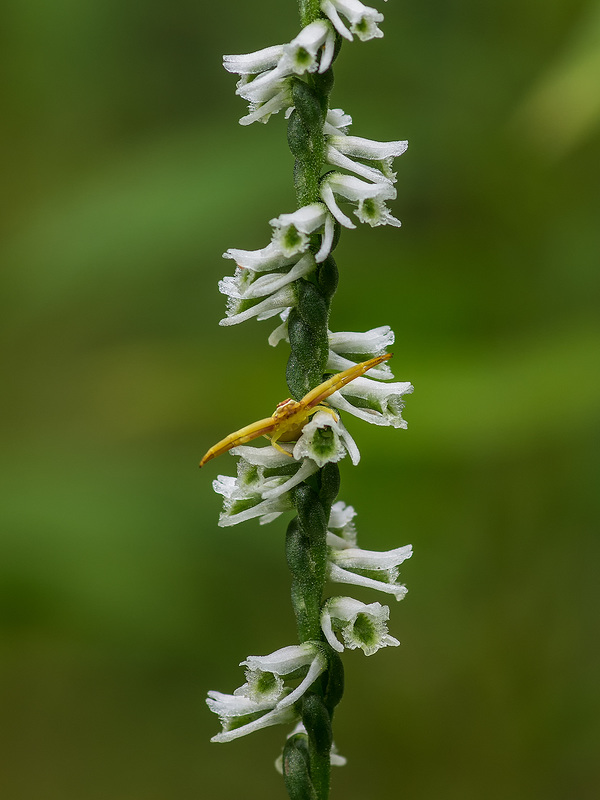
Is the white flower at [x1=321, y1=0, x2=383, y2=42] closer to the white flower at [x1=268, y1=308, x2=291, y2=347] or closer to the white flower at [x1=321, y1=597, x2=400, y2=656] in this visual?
the white flower at [x1=268, y1=308, x2=291, y2=347]

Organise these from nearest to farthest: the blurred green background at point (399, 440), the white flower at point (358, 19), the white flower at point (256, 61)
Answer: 1. the white flower at point (358, 19)
2. the white flower at point (256, 61)
3. the blurred green background at point (399, 440)

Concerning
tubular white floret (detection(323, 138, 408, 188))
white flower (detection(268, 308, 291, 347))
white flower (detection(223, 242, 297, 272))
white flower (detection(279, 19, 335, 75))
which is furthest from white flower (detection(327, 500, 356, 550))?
white flower (detection(279, 19, 335, 75))

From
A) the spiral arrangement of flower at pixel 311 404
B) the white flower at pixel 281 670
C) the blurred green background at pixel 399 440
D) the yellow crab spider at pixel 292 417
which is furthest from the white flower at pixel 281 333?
the blurred green background at pixel 399 440

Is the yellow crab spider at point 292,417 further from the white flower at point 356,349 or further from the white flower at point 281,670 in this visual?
the white flower at point 281,670

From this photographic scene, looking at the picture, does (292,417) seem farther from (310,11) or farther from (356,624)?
(310,11)

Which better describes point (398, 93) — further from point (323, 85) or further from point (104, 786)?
point (104, 786)

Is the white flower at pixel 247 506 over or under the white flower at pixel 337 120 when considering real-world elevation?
under

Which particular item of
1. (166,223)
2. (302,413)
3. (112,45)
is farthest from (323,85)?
(112,45)

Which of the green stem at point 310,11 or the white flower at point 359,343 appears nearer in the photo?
the green stem at point 310,11
